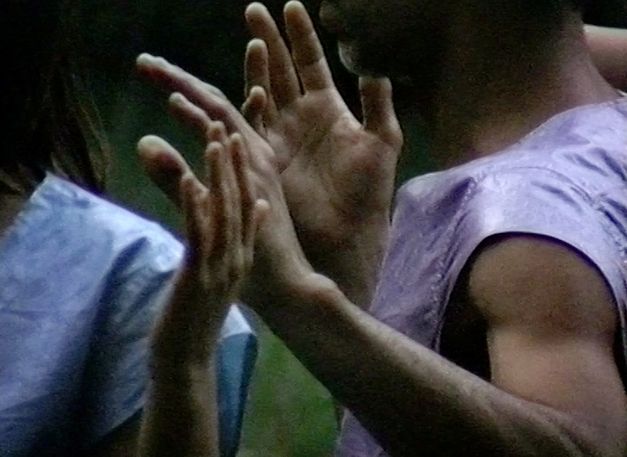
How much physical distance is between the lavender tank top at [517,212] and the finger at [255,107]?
13 centimetres

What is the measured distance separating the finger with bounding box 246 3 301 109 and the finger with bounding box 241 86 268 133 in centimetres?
13

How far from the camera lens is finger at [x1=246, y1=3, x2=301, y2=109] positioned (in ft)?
3.39

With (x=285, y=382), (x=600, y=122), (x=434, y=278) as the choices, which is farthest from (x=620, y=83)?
(x=285, y=382)

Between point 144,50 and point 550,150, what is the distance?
49.9 inches

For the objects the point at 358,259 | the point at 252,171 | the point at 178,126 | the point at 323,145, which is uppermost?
the point at 252,171

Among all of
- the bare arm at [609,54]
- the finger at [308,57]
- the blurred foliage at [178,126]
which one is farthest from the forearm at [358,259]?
the blurred foliage at [178,126]

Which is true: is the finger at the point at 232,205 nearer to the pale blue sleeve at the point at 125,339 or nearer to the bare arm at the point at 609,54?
the pale blue sleeve at the point at 125,339

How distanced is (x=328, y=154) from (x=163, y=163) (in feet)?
1.13

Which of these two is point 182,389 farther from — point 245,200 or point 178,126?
point 178,126

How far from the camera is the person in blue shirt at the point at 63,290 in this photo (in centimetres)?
92

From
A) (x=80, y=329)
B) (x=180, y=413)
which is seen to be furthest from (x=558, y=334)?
(x=80, y=329)

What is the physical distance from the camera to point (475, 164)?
0.90 metres

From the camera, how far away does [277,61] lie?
1065 mm

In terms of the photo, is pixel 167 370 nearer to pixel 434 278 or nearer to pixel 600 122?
pixel 434 278
